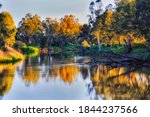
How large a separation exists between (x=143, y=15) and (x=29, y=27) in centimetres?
6407

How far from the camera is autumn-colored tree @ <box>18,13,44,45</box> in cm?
9612

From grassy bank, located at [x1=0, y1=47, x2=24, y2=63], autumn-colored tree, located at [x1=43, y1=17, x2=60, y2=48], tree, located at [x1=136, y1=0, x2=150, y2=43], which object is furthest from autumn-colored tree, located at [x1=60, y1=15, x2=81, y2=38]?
tree, located at [x1=136, y1=0, x2=150, y2=43]

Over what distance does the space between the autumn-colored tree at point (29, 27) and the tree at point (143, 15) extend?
6154cm

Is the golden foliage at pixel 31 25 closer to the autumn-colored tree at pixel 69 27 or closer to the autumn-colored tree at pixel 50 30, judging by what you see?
the autumn-colored tree at pixel 50 30

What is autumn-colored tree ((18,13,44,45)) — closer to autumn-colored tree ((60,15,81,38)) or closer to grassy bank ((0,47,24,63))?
autumn-colored tree ((60,15,81,38))

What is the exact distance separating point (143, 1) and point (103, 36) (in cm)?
4107

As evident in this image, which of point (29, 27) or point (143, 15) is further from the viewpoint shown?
point (29, 27)

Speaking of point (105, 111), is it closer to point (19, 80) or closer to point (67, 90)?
point (67, 90)

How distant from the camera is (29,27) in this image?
96.5 m

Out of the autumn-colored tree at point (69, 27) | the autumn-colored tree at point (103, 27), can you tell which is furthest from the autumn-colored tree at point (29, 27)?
the autumn-colored tree at point (103, 27)

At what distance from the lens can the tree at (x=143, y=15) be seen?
112 ft

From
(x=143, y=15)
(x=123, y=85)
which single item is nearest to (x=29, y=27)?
(x=143, y=15)

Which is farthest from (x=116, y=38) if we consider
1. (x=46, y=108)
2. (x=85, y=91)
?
(x=46, y=108)

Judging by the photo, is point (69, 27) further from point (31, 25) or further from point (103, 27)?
point (103, 27)
